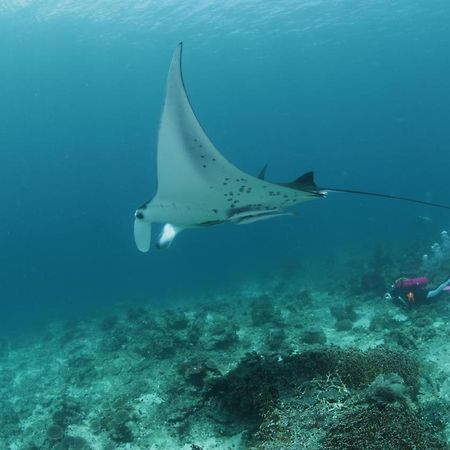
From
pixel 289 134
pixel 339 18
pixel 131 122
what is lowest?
pixel 289 134

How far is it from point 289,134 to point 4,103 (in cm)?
8255

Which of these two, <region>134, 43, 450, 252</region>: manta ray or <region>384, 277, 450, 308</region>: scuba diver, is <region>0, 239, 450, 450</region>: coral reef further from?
<region>134, 43, 450, 252</region>: manta ray

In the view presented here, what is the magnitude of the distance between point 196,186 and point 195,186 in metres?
0.01

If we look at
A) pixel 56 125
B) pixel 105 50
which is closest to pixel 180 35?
pixel 105 50

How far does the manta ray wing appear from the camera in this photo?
14.7 ft

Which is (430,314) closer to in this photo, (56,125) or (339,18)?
(339,18)

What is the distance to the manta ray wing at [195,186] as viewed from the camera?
14.7 ft

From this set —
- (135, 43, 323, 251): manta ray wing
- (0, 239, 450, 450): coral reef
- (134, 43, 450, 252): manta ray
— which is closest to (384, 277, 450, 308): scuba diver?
(0, 239, 450, 450): coral reef

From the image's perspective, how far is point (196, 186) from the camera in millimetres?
5199

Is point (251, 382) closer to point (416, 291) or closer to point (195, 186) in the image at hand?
point (195, 186)

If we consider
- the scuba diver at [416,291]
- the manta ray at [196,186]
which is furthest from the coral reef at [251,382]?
the manta ray at [196,186]

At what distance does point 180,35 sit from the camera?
41312mm

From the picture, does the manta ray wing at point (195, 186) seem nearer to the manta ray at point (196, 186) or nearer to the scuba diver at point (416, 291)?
the manta ray at point (196, 186)

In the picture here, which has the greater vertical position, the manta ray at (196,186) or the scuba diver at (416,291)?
the manta ray at (196,186)
